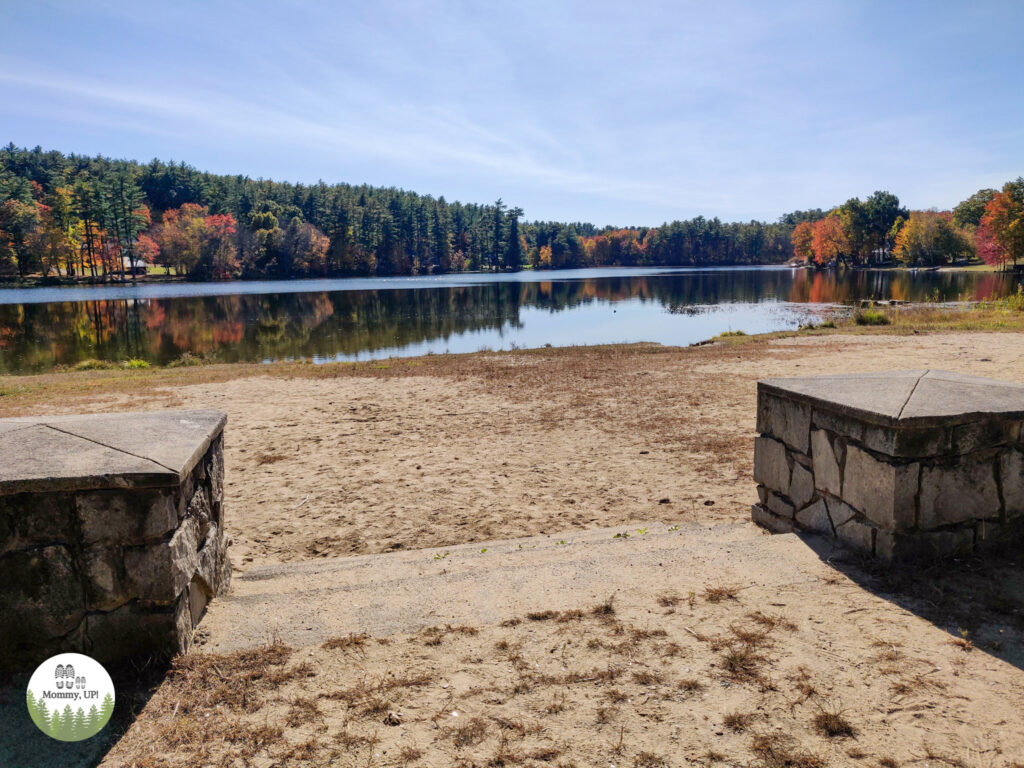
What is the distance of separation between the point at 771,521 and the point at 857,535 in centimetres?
97

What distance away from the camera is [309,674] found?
9.06 feet

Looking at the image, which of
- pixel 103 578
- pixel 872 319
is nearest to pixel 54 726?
pixel 103 578

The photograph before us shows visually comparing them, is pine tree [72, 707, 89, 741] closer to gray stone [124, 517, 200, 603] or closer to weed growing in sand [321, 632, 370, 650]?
gray stone [124, 517, 200, 603]

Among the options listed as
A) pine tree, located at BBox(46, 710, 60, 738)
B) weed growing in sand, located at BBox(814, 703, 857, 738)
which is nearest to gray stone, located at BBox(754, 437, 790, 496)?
weed growing in sand, located at BBox(814, 703, 857, 738)

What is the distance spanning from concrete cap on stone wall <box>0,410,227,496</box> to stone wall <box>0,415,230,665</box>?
0.16 ft

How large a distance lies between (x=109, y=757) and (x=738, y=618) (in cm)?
278

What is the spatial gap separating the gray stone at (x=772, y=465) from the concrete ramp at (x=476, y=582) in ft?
1.32

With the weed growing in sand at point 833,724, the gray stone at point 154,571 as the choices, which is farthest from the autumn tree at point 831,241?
the gray stone at point 154,571

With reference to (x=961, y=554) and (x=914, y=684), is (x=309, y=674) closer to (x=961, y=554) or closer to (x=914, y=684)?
(x=914, y=684)

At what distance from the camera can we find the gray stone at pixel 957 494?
141 inches

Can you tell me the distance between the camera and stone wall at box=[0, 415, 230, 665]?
8.98 feet

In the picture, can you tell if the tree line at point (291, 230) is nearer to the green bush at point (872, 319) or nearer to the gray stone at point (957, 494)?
the green bush at point (872, 319)

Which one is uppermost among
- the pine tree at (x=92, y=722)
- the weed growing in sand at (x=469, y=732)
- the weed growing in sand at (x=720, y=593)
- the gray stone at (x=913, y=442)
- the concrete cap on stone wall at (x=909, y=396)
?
the concrete cap on stone wall at (x=909, y=396)

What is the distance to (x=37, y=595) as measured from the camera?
9.09 ft
